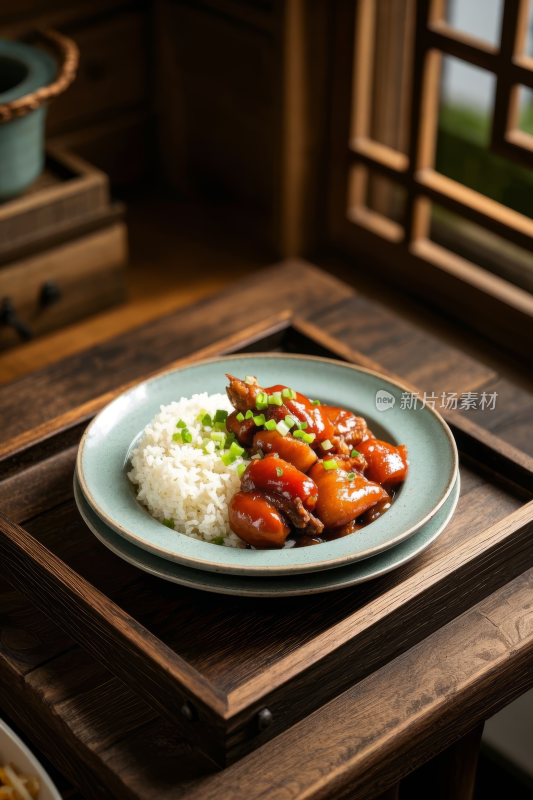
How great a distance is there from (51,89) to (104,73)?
2.51 feet

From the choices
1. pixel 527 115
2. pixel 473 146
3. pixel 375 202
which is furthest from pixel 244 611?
pixel 527 115

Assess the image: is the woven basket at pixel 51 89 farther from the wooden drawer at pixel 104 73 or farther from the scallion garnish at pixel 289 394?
the scallion garnish at pixel 289 394

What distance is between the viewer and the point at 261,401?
131 cm

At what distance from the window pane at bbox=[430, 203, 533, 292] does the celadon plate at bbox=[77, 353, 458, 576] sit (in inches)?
46.1

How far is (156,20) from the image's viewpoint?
8.64 ft

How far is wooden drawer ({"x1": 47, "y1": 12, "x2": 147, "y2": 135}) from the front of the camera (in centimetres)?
257

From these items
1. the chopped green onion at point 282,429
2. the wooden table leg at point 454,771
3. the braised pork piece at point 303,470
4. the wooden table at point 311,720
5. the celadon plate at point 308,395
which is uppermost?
the chopped green onion at point 282,429

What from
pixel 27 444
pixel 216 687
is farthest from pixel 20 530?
pixel 216 687

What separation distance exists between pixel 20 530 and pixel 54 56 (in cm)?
130

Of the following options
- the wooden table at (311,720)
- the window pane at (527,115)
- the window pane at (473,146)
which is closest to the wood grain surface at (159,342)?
the wooden table at (311,720)

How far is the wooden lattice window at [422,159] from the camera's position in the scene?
201 centimetres

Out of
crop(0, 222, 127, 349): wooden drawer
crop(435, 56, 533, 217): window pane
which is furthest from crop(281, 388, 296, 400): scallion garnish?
crop(435, 56, 533, 217): window pane

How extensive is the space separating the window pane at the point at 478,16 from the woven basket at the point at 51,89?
1473 millimetres

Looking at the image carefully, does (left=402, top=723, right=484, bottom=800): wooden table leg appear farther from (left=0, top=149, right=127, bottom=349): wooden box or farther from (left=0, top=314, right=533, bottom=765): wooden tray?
(left=0, top=149, right=127, bottom=349): wooden box
